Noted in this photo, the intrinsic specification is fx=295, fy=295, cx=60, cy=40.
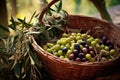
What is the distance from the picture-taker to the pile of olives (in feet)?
4.83

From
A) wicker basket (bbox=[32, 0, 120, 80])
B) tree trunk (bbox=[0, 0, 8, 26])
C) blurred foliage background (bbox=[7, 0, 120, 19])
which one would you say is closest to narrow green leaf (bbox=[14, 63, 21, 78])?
wicker basket (bbox=[32, 0, 120, 80])

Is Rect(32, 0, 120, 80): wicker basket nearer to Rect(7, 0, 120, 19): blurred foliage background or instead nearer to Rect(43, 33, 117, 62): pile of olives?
Rect(43, 33, 117, 62): pile of olives

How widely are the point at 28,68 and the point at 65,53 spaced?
21 centimetres

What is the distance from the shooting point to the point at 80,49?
1.52 metres

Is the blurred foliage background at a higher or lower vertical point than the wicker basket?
higher

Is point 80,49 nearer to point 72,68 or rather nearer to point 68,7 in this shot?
point 72,68

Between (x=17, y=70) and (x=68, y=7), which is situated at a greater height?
(x=68, y=7)

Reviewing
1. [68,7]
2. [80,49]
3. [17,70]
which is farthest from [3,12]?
[68,7]

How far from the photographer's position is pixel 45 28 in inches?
67.0

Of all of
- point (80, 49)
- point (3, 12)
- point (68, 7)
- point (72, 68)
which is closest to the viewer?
point (72, 68)

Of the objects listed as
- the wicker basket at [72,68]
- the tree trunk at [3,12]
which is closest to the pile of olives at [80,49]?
the wicker basket at [72,68]

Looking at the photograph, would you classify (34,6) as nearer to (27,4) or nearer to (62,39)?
(27,4)

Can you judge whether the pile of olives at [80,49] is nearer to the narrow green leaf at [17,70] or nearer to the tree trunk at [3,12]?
the narrow green leaf at [17,70]

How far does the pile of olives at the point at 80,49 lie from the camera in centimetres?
147
